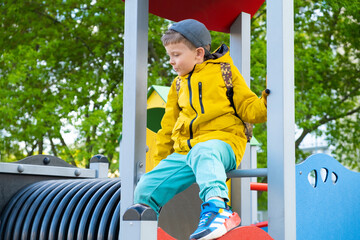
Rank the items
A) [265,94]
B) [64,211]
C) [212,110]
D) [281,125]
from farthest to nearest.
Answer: [64,211]
[212,110]
[265,94]
[281,125]

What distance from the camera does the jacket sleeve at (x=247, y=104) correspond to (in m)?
2.36

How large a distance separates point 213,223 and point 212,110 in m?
0.65

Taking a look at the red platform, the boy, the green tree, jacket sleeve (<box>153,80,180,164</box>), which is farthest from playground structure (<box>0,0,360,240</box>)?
the green tree

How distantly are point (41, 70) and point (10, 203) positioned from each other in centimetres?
841

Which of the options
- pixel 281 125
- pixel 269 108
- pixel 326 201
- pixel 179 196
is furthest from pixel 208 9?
pixel 326 201

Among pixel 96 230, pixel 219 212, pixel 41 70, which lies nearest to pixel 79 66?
pixel 41 70

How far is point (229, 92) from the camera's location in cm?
245

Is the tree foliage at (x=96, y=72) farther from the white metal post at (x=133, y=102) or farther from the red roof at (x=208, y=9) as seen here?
the white metal post at (x=133, y=102)

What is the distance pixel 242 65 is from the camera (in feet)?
9.84

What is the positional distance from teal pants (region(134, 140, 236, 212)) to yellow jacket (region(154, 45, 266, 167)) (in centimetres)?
8

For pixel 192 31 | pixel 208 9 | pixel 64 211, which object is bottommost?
pixel 64 211

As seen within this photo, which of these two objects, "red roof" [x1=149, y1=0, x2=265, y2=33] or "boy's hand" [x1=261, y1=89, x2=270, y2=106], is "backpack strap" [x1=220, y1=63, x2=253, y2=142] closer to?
"boy's hand" [x1=261, y1=89, x2=270, y2=106]

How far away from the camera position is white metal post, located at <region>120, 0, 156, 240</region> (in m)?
2.39

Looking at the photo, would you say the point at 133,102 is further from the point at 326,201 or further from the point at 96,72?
the point at 96,72
